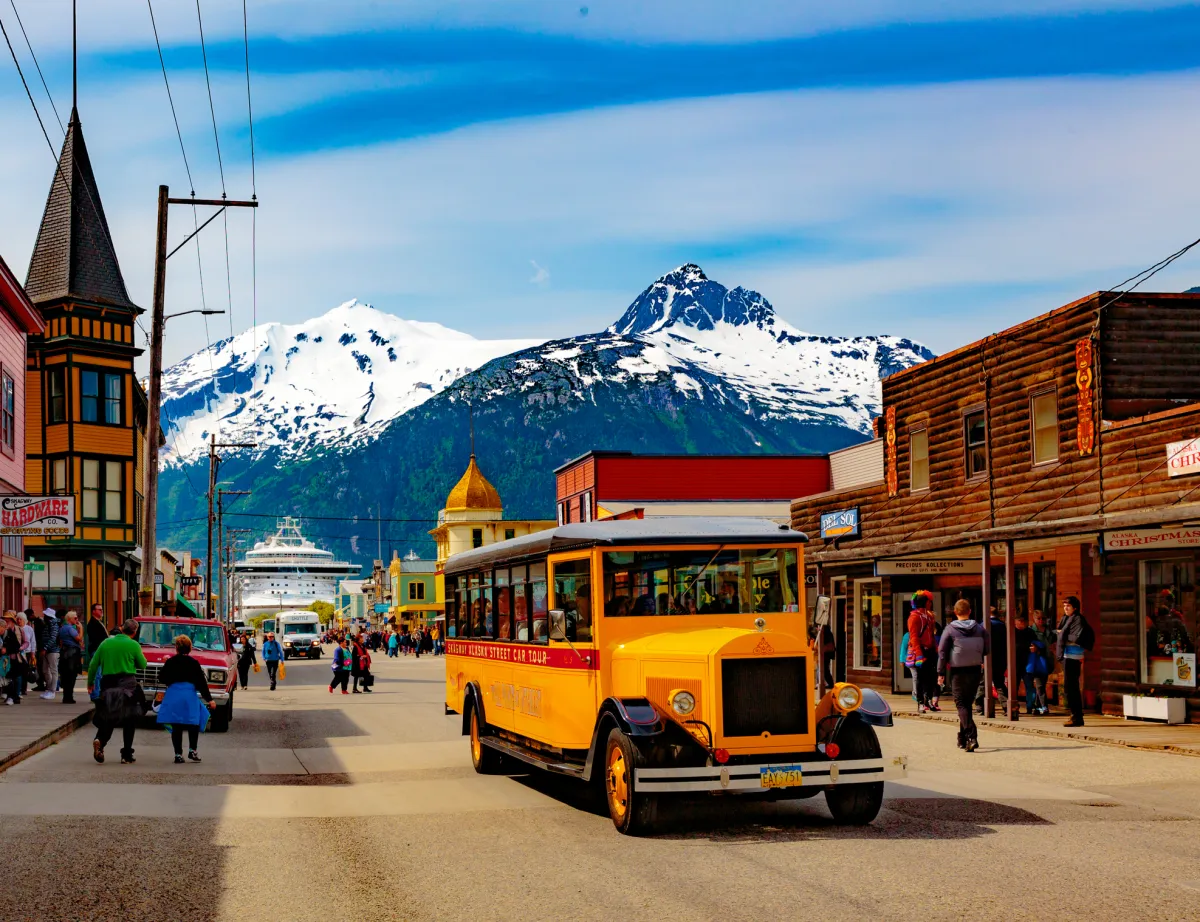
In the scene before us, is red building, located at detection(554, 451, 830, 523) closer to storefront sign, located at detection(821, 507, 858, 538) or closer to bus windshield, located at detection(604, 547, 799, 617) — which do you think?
storefront sign, located at detection(821, 507, 858, 538)

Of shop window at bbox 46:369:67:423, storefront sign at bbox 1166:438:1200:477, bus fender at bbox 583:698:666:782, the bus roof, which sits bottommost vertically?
bus fender at bbox 583:698:666:782

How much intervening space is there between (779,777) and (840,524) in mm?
22261

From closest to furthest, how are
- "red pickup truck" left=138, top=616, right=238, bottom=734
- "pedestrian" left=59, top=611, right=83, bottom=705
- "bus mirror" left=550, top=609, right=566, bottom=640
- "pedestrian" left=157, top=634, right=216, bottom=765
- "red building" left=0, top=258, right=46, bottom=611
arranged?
"bus mirror" left=550, top=609, right=566, bottom=640, "pedestrian" left=157, top=634, right=216, bottom=765, "red pickup truck" left=138, top=616, right=238, bottom=734, "pedestrian" left=59, top=611, right=83, bottom=705, "red building" left=0, top=258, right=46, bottom=611

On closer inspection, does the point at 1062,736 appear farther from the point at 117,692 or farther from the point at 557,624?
the point at 117,692

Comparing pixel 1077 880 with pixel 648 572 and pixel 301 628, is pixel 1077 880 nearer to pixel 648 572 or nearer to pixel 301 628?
pixel 648 572

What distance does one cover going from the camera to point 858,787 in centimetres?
1180

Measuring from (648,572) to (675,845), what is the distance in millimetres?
2707

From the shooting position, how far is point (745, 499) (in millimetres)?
64438

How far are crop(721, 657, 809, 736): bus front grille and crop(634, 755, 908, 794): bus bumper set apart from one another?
329mm

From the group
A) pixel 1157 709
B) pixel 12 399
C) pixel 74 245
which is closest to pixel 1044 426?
pixel 1157 709

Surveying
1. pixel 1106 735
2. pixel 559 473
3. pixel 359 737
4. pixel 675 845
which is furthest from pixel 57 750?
pixel 559 473

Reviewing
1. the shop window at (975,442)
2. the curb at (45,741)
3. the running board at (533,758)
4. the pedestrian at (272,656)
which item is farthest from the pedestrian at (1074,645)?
the pedestrian at (272,656)

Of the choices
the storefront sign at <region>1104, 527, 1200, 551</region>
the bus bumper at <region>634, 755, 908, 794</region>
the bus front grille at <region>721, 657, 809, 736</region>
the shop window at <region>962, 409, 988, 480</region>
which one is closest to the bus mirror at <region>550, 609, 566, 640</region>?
the bus front grille at <region>721, 657, 809, 736</region>

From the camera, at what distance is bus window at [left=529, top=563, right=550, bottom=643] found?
13.9 meters
